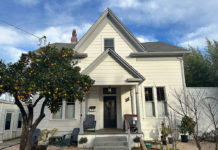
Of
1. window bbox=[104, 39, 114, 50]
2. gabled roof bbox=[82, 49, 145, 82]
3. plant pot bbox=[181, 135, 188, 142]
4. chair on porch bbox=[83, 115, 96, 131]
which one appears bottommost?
plant pot bbox=[181, 135, 188, 142]

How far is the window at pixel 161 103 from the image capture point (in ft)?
30.2

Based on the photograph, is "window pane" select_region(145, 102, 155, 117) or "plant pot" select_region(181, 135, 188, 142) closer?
"plant pot" select_region(181, 135, 188, 142)

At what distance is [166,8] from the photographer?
9.17 meters

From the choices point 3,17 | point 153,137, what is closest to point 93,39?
point 3,17

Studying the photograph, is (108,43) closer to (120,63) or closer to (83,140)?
(120,63)

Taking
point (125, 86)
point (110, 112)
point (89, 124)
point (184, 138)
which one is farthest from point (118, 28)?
point (184, 138)

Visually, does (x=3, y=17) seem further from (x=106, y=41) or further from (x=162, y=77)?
(x=162, y=77)

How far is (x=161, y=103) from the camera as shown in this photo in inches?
370

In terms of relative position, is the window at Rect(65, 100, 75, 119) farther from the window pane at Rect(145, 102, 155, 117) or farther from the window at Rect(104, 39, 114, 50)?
the window pane at Rect(145, 102, 155, 117)

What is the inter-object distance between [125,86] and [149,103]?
2030 mm

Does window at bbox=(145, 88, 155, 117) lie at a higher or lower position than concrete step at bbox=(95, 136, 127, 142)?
higher

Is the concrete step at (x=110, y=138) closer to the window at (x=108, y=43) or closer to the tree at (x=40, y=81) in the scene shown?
the tree at (x=40, y=81)

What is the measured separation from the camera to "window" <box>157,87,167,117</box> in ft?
30.2

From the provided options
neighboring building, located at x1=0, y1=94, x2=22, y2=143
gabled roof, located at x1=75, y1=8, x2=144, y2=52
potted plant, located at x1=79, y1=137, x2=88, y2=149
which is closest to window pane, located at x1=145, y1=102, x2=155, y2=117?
gabled roof, located at x1=75, y1=8, x2=144, y2=52
